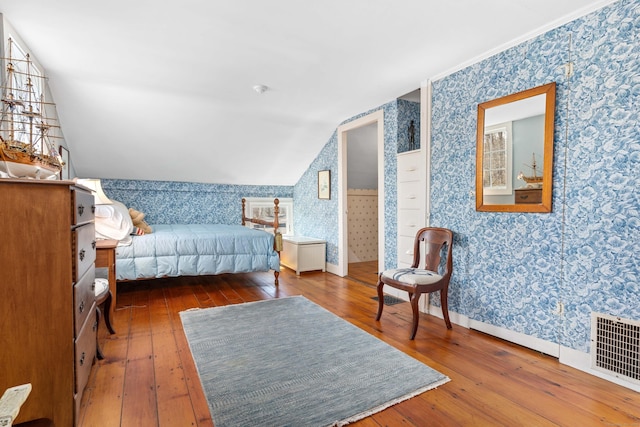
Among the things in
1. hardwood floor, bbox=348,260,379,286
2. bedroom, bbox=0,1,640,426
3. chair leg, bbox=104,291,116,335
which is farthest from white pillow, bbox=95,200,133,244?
bedroom, bbox=0,1,640,426

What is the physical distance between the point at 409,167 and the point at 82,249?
9.73 ft

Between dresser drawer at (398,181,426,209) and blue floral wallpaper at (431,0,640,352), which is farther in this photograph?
dresser drawer at (398,181,426,209)

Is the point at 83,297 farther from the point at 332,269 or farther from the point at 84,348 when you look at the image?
the point at 332,269

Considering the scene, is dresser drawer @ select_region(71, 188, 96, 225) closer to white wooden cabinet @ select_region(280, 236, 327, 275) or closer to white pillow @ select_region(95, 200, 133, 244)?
white pillow @ select_region(95, 200, 133, 244)

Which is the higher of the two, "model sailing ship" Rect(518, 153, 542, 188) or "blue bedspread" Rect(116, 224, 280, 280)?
"model sailing ship" Rect(518, 153, 542, 188)

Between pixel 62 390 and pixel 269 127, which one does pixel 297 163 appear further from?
pixel 62 390

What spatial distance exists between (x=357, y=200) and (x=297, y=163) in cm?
124

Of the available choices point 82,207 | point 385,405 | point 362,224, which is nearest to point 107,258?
point 82,207

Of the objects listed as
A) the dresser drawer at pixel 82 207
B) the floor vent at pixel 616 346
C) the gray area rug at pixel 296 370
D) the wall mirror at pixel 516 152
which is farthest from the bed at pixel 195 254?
the floor vent at pixel 616 346

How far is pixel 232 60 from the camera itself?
9.35 feet

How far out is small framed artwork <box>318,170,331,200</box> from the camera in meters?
5.09

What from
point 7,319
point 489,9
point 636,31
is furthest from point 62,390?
point 636,31

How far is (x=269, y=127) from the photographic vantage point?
4734 millimetres

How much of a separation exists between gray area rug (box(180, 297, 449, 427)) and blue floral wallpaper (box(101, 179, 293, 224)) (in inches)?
120
